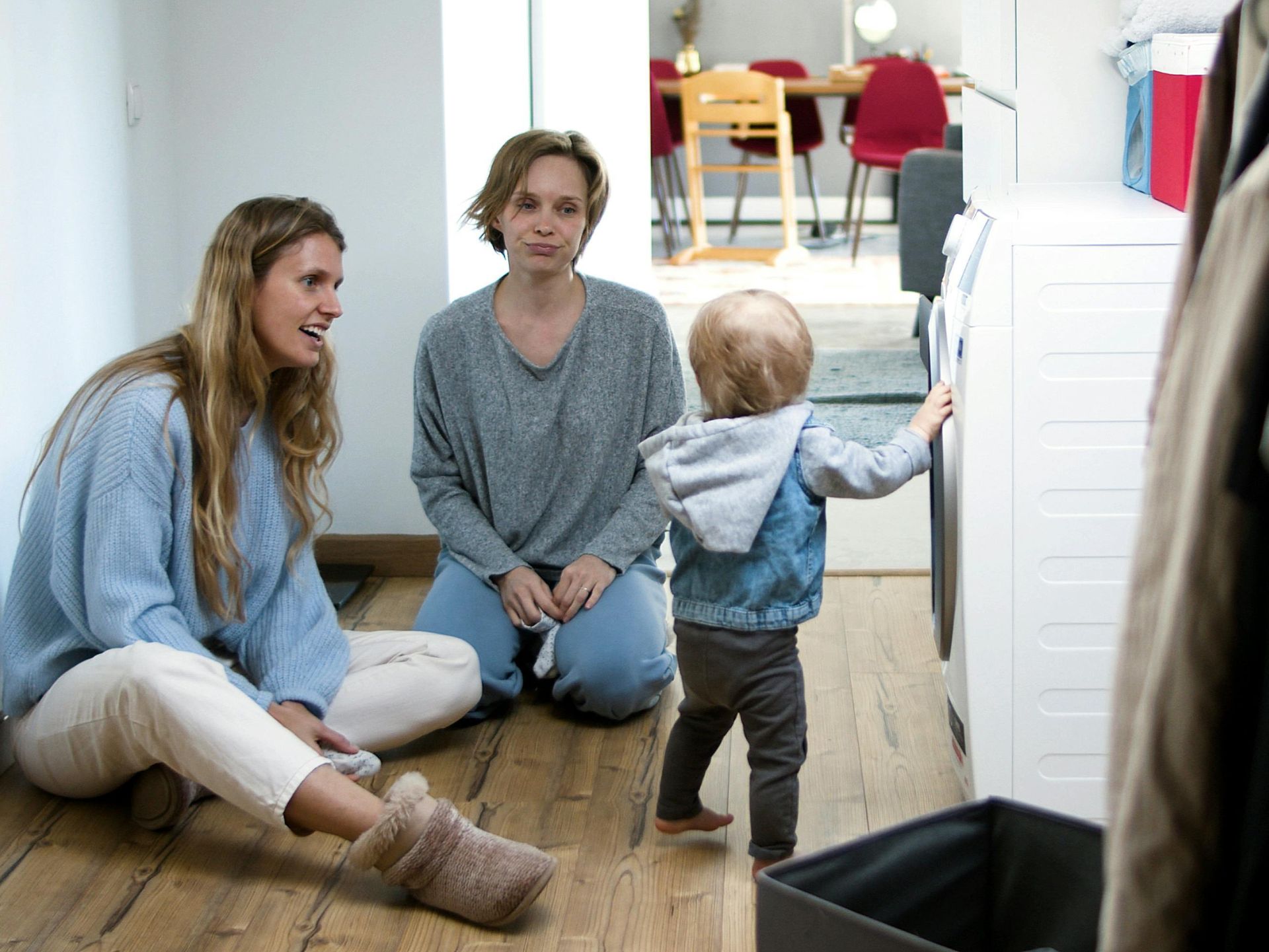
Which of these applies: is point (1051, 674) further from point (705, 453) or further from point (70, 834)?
point (70, 834)

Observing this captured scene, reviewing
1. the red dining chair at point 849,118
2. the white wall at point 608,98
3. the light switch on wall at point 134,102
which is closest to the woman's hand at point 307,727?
the light switch on wall at point 134,102

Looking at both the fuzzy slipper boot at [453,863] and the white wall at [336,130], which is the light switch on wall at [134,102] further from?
the fuzzy slipper boot at [453,863]

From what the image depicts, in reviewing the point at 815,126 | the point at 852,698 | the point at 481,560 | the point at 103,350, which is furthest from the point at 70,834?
the point at 815,126

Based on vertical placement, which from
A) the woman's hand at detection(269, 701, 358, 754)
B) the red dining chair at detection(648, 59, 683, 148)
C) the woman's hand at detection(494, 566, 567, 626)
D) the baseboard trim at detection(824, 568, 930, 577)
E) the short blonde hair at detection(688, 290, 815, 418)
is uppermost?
the red dining chair at detection(648, 59, 683, 148)

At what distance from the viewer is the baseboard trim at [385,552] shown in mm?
2975

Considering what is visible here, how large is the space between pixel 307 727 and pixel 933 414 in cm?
91

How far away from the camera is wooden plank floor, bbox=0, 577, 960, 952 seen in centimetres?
164

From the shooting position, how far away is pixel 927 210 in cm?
454

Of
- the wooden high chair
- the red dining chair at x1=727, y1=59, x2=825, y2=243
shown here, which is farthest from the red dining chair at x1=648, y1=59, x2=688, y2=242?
the wooden high chair

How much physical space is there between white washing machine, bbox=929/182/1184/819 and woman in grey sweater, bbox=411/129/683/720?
0.67 m

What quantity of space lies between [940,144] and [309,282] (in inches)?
221

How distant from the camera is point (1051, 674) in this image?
170 centimetres

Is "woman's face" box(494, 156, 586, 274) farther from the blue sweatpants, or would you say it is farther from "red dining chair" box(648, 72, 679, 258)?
"red dining chair" box(648, 72, 679, 258)

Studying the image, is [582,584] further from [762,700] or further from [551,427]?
[762,700]
